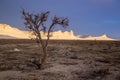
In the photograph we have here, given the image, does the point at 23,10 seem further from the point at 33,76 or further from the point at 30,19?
the point at 33,76

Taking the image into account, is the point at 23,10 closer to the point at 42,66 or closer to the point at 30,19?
the point at 30,19

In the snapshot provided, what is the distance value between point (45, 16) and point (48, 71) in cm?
397

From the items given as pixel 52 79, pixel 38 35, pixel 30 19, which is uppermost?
pixel 30 19

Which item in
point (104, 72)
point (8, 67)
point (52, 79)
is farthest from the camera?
point (8, 67)

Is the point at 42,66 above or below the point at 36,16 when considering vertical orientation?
below

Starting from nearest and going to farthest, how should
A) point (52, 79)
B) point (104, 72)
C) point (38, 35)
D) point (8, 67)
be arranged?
point (52, 79) < point (104, 72) < point (38, 35) < point (8, 67)

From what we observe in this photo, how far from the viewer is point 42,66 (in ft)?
58.4

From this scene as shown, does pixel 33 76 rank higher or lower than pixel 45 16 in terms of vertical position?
lower

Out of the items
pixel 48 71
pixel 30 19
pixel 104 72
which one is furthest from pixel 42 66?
pixel 104 72

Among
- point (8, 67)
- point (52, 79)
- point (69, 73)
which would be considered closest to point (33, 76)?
point (52, 79)

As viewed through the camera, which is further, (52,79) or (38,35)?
(38,35)

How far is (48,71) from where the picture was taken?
16.6m

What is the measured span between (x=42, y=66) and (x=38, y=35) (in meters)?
2.48

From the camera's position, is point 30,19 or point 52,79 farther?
point 30,19
